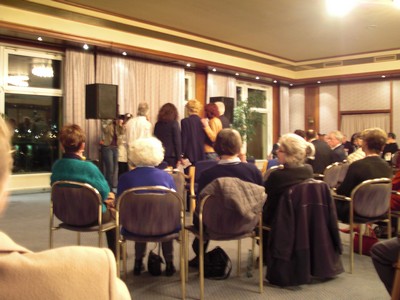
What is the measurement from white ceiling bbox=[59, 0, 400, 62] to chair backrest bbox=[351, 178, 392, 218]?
15.3ft

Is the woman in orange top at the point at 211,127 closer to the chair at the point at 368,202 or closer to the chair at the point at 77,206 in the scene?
the chair at the point at 368,202

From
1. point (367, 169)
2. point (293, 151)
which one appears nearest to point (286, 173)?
point (293, 151)

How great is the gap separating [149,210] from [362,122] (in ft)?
36.8

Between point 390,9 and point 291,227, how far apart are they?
6.28m

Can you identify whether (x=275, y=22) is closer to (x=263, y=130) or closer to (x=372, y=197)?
(x=263, y=130)

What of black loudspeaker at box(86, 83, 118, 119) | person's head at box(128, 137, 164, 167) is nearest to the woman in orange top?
person's head at box(128, 137, 164, 167)

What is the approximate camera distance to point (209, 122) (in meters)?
5.75

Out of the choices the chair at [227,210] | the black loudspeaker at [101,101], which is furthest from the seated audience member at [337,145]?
the black loudspeaker at [101,101]

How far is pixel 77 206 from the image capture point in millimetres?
3049

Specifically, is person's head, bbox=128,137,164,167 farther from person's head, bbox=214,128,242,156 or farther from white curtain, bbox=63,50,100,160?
white curtain, bbox=63,50,100,160

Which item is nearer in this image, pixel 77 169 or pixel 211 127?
pixel 77 169

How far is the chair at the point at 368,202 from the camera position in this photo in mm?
3592

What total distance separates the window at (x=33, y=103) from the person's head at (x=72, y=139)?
4.90 meters

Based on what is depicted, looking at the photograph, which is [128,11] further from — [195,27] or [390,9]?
[390,9]
